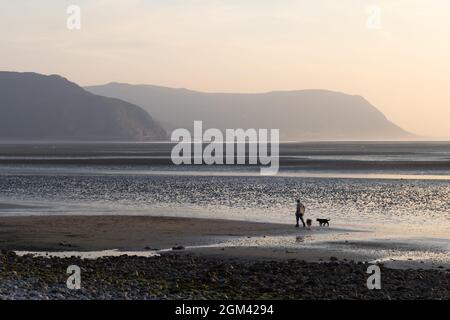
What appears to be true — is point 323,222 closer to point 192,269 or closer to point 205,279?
point 192,269

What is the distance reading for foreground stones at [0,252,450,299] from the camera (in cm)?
1778

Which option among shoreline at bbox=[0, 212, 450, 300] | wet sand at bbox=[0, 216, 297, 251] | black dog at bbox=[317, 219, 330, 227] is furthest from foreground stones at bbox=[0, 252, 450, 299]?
black dog at bbox=[317, 219, 330, 227]

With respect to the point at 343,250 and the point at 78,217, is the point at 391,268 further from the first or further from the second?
the point at 78,217

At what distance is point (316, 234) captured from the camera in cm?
3269

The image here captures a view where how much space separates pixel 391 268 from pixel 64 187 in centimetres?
4002

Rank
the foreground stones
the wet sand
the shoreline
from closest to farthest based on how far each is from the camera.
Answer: the foreground stones < the shoreline < the wet sand

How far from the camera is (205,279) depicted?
67.4 feet

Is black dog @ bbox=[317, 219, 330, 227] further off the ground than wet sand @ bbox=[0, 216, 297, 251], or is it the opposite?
black dog @ bbox=[317, 219, 330, 227]

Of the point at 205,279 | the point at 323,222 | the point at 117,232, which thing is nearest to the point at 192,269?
the point at 205,279

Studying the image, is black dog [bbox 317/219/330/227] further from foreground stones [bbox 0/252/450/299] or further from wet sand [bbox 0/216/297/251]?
foreground stones [bbox 0/252/450/299]

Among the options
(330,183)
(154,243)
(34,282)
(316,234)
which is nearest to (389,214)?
(316,234)

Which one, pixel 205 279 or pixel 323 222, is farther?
pixel 323 222

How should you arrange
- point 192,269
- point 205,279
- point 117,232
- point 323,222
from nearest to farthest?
point 205,279, point 192,269, point 117,232, point 323,222

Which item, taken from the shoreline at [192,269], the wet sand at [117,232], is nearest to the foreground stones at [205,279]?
the shoreline at [192,269]
